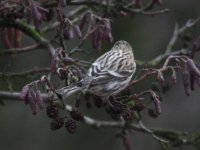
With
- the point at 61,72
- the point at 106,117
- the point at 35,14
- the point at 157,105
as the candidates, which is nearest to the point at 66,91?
the point at 61,72

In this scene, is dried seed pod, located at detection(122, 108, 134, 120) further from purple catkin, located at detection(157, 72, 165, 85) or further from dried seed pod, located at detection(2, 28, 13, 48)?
dried seed pod, located at detection(2, 28, 13, 48)

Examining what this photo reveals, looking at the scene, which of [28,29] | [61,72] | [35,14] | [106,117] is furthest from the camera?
[106,117]

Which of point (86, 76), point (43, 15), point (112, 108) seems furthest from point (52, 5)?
point (112, 108)

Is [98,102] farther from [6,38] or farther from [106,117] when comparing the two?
[106,117]

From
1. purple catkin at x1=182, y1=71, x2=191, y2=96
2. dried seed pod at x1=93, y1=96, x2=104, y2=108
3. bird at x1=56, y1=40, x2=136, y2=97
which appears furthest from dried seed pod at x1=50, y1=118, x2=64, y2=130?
purple catkin at x1=182, y1=71, x2=191, y2=96

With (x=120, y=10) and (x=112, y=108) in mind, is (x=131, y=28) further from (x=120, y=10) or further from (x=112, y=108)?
(x=112, y=108)
